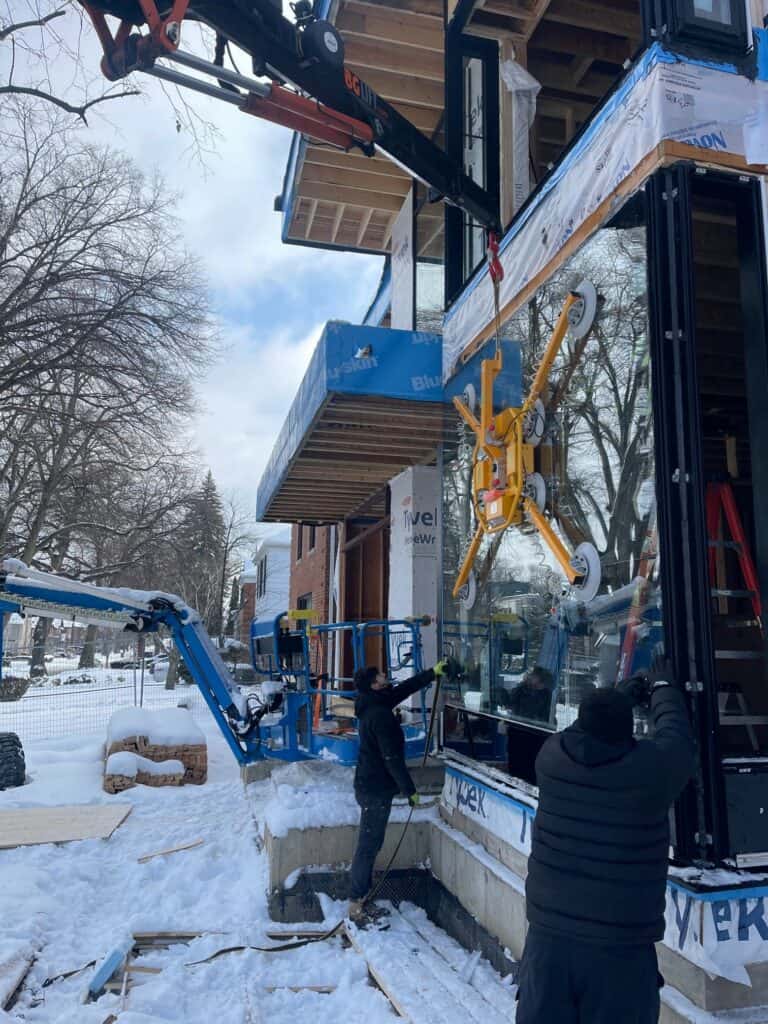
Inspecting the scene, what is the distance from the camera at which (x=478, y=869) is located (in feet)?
17.9

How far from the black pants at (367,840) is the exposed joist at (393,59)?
25.0 feet

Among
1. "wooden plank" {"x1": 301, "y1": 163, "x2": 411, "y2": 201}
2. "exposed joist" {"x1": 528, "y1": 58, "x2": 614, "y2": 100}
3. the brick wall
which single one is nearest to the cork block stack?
the brick wall

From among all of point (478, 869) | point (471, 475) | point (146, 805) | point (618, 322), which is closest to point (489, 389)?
point (471, 475)

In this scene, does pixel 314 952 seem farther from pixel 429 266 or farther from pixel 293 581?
pixel 293 581

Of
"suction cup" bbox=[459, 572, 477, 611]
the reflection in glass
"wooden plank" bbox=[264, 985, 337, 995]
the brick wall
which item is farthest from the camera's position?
the brick wall

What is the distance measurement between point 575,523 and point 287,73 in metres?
3.95

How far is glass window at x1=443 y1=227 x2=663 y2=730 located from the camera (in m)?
4.04

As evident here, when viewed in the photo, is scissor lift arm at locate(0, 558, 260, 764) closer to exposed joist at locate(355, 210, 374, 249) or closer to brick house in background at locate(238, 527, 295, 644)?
exposed joist at locate(355, 210, 374, 249)

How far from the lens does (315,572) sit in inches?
631

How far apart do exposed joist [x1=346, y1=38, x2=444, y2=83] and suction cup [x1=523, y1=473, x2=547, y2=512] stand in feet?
18.8

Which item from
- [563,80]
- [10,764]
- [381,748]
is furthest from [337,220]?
[10,764]

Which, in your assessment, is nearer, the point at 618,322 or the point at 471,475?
the point at 618,322

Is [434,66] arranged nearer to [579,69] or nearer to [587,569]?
[579,69]

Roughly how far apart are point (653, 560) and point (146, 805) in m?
7.85
